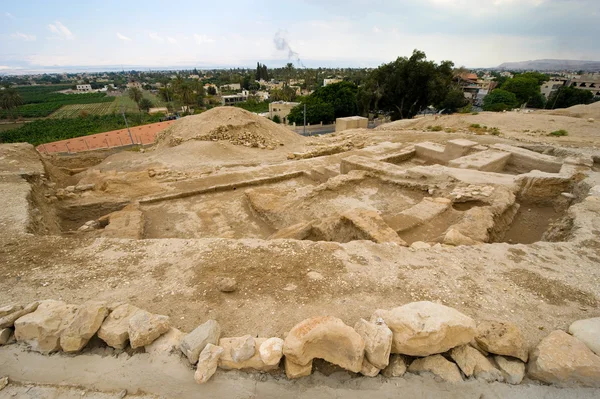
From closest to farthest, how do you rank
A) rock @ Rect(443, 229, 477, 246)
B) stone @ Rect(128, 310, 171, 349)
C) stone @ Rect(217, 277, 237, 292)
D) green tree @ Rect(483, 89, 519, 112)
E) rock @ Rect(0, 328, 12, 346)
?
stone @ Rect(128, 310, 171, 349) < rock @ Rect(0, 328, 12, 346) < stone @ Rect(217, 277, 237, 292) < rock @ Rect(443, 229, 477, 246) < green tree @ Rect(483, 89, 519, 112)

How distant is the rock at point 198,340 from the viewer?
6.88ft

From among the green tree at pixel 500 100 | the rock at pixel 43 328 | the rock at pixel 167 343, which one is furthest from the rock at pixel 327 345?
the green tree at pixel 500 100

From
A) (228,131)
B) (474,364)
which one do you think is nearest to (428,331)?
(474,364)

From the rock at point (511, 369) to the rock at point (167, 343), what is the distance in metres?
2.51

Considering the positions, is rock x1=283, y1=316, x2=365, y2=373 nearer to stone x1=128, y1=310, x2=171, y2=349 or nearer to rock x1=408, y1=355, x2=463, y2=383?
rock x1=408, y1=355, x2=463, y2=383

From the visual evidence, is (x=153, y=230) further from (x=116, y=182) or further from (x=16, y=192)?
(x=116, y=182)

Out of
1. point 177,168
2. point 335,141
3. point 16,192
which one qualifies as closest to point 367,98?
point 335,141

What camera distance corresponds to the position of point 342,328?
209 cm

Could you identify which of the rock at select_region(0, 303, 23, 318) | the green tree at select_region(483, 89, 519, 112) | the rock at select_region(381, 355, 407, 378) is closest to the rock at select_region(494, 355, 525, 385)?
the rock at select_region(381, 355, 407, 378)

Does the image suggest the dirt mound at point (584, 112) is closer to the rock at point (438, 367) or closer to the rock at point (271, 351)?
the rock at point (438, 367)

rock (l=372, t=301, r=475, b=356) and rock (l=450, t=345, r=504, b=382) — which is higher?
rock (l=372, t=301, r=475, b=356)

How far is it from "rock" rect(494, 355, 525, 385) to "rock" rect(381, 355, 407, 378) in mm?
723

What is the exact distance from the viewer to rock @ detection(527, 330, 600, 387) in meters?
1.94

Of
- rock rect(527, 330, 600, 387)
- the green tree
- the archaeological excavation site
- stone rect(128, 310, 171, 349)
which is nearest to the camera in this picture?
rock rect(527, 330, 600, 387)
